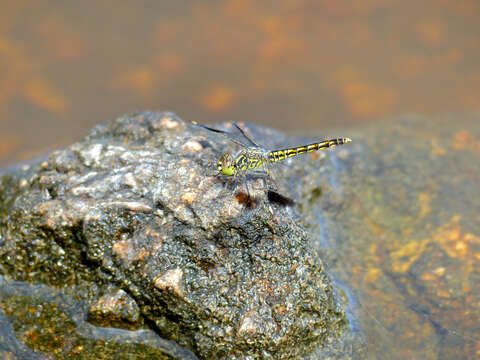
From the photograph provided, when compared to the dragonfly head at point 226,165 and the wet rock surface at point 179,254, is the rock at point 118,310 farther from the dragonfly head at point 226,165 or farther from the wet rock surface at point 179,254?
the dragonfly head at point 226,165

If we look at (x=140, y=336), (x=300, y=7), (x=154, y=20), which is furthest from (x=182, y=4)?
(x=140, y=336)

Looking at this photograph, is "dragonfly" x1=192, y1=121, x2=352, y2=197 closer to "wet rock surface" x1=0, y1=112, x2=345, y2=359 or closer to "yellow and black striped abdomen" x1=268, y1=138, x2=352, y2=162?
"yellow and black striped abdomen" x1=268, y1=138, x2=352, y2=162

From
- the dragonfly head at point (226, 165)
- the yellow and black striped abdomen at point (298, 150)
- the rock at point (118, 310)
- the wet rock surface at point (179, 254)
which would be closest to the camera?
the wet rock surface at point (179, 254)

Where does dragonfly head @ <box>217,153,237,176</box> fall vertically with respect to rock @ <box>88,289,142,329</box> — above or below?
above

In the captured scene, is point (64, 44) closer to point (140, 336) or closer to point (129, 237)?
point (129, 237)

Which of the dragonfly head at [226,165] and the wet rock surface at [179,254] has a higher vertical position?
the dragonfly head at [226,165]

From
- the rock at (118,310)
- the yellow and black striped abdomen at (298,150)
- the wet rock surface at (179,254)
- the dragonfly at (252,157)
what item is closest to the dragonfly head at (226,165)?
the dragonfly at (252,157)

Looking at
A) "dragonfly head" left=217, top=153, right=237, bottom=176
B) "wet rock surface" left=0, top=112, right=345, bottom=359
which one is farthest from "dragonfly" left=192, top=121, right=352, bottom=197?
"wet rock surface" left=0, top=112, right=345, bottom=359

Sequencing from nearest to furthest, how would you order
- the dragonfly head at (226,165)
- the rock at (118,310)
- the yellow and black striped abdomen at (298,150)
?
the rock at (118,310) < the dragonfly head at (226,165) < the yellow and black striped abdomen at (298,150)
